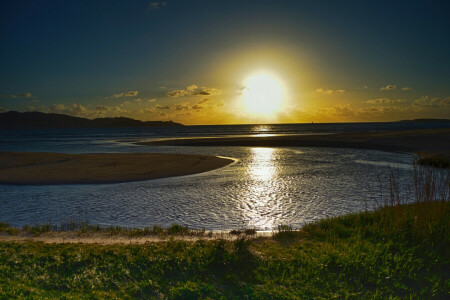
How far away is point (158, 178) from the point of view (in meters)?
24.0

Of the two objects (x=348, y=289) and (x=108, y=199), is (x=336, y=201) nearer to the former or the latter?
(x=348, y=289)

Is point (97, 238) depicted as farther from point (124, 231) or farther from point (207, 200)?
point (207, 200)

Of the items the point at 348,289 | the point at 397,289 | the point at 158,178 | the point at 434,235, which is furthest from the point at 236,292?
the point at 158,178

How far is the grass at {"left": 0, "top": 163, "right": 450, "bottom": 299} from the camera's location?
6277 mm

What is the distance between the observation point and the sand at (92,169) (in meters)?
23.4

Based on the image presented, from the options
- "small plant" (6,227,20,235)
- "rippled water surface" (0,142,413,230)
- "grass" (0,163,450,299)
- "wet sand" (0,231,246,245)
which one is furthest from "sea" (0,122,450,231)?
"grass" (0,163,450,299)

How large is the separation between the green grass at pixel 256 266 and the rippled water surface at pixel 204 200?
359 cm

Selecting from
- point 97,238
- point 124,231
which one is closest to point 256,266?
point 124,231

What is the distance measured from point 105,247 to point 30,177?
19.5 meters

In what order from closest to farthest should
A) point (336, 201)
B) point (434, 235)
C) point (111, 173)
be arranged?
point (434, 235) → point (336, 201) → point (111, 173)

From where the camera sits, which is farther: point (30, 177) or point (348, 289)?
point (30, 177)

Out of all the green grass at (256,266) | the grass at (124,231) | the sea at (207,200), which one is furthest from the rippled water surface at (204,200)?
the green grass at (256,266)

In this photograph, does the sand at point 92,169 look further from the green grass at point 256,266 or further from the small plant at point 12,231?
the green grass at point 256,266

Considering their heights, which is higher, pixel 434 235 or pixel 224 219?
pixel 434 235
